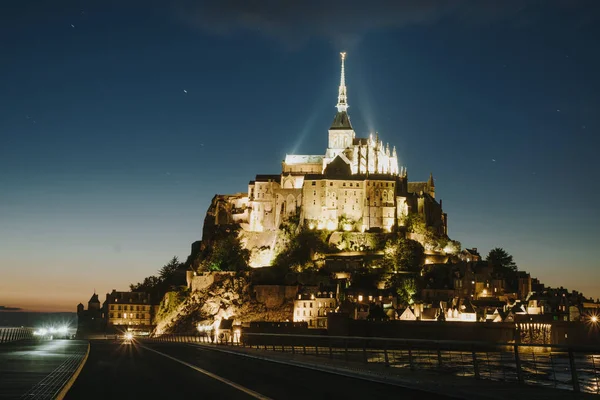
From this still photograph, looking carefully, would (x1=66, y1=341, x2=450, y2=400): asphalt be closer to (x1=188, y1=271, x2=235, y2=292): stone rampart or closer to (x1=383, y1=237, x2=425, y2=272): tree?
(x1=188, y1=271, x2=235, y2=292): stone rampart

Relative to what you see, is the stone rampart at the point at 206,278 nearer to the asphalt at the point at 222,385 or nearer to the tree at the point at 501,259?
the tree at the point at 501,259

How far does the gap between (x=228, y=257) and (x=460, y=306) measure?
4226 cm

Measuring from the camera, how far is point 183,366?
2470 centimetres

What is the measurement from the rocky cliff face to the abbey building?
20.4 m

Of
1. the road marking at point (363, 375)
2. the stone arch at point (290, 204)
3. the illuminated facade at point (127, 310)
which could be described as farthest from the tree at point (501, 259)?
the road marking at point (363, 375)

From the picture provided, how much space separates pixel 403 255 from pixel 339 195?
1768 centimetres

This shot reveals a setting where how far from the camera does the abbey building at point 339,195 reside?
118375mm

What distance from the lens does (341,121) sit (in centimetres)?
14462

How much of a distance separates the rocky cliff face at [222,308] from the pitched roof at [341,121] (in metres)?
48.5

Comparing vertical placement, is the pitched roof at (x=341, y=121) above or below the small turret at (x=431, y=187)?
above

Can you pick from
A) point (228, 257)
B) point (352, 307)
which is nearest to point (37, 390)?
point (352, 307)

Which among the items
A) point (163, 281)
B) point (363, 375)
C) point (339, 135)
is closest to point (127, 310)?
point (163, 281)

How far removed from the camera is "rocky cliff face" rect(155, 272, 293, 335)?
98.2 m

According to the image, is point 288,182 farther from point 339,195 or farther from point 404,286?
point 404,286
